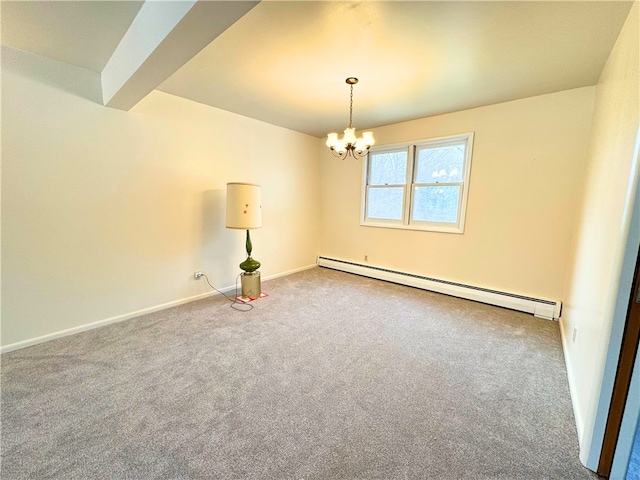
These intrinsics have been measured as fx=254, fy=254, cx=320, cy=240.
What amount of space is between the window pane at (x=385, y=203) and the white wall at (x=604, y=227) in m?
2.14

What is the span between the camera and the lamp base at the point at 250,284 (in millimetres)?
3305

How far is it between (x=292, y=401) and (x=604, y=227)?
2203 millimetres

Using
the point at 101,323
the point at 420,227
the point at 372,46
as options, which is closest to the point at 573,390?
the point at 420,227

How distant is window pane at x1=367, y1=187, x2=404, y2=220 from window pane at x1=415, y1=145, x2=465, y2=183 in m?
0.40

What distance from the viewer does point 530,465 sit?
123 cm

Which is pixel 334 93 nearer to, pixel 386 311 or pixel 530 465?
pixel 386 311

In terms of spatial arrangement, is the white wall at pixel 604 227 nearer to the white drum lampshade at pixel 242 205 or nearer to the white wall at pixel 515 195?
the white wall at pixel 515 195

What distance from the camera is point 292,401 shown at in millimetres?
1627

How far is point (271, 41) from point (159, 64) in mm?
794

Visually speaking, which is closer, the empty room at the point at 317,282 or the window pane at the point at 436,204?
the empty room at the point at 317,282

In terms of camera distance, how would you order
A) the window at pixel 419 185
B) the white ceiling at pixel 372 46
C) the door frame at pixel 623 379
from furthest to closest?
1. the window at pixel 419 185
2. the white ceiling at pixel 372 46
3. the door frame at pixel 623 379

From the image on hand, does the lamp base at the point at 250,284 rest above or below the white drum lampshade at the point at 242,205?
below

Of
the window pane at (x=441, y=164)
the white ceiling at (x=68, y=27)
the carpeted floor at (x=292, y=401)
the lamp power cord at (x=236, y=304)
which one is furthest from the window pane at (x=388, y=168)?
the white ceiling at (x=68, y=27)

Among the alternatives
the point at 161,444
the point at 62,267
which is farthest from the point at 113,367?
the point at 62,267
